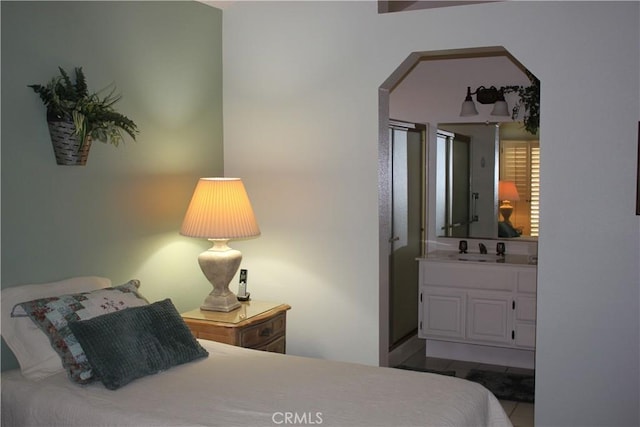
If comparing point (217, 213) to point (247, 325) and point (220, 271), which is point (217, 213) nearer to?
point (220, 271)

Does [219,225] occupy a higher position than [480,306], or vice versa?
[219,225]

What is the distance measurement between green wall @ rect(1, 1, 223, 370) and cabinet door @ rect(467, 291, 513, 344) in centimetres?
204

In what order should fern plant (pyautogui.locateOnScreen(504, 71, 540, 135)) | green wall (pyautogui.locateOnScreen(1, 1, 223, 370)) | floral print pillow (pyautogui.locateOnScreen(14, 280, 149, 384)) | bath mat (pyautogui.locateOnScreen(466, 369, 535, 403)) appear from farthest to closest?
fern plant (pyautogui.locateOnScreen(504, 71, 540, 135)) → bath mat (pyautogui.locateOnScreen(466, 369, 535, 403)) → green wall (pyautogui.locateOnScreen(1, 1, 223, 370)) → floral print pillow (pyautogui.locateOnScreen(14, 280, 149, 384))

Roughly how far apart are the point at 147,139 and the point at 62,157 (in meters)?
0.69

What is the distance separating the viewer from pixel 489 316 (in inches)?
202

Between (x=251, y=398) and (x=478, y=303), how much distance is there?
2927mm

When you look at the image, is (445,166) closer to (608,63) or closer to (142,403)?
(608,63)

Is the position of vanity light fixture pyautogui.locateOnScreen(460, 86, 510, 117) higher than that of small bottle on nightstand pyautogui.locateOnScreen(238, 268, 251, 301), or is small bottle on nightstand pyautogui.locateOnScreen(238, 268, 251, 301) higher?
vanity light fixture pyautogui.locateOnScreen(460, 86, 510, 117)

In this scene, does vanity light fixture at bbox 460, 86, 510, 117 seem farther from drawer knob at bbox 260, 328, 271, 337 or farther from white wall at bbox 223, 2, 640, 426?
drawer knob at bbox 260, 328, 271, 337

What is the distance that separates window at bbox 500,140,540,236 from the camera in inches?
202

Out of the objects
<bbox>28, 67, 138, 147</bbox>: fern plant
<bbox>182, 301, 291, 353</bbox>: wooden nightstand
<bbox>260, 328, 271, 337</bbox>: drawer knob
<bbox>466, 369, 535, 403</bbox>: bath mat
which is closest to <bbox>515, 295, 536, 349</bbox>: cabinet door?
<bbox>466, 369, 535, 403</bbox>: bath mat

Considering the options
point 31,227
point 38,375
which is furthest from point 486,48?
point 38,375

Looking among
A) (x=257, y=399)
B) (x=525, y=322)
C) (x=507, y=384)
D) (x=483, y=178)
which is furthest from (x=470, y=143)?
(x=257, y=399)

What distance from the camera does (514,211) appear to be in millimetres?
5312
